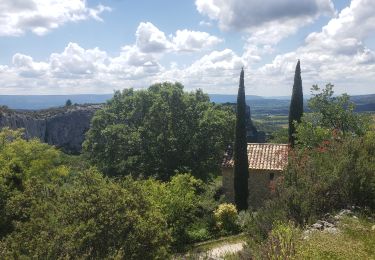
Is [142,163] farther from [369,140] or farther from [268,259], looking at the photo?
[268,259]

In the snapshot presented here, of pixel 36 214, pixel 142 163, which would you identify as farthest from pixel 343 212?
pixel 142 163

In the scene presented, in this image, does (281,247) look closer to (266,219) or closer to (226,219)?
(266,219)

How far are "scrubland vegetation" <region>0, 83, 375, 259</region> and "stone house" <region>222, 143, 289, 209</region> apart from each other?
181cm

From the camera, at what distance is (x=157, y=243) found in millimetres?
11906

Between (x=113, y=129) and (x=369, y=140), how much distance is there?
20923mm

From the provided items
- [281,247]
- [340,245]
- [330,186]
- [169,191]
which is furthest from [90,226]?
[169,191]

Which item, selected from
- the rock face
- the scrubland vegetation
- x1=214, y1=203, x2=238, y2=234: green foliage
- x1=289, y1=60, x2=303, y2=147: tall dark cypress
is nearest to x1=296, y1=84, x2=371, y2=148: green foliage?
the scrubland vegetation

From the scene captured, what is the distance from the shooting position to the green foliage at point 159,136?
106 ft

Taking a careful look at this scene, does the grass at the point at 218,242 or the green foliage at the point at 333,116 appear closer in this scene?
the grass at the point at 218,242

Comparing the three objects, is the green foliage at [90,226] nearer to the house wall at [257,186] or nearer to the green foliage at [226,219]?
the green foliage at [226,219]

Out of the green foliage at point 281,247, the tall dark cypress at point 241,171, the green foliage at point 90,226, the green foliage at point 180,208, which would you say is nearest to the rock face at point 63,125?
the tall dark cypress at point 241,171

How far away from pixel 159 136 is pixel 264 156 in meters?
8.07

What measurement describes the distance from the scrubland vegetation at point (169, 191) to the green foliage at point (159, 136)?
0.09m

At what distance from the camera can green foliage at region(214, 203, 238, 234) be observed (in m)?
25.4
